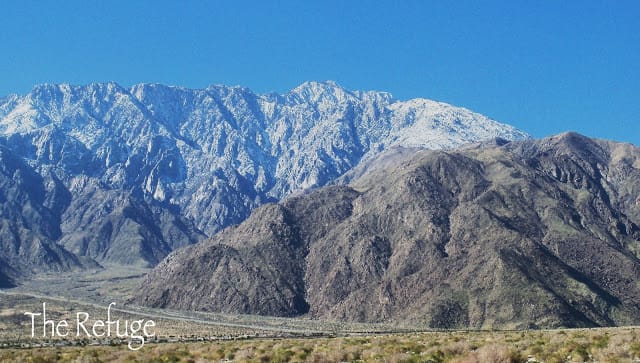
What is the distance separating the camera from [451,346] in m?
38.8

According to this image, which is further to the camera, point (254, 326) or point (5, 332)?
point (254, 326)

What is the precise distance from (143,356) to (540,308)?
146m

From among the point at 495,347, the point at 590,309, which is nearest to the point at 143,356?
the point at 495,347

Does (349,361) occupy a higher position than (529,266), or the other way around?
(529,266)

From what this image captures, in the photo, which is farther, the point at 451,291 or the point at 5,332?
the point at 451,291

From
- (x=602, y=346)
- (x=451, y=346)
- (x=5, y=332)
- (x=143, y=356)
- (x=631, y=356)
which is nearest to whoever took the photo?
(x=631, y=356)

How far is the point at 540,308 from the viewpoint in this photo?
173125 millimetres

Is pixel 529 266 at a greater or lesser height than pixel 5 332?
greater

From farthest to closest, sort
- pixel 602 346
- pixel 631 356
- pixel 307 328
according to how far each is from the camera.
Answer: pixel 307 328 → pixel 602 346 → pixel 631 356

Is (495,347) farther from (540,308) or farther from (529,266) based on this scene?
(529,266)

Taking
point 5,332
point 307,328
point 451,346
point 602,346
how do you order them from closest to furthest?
1. point 602,346
2. point 451,346
3. point 5,332
4. point 307,328

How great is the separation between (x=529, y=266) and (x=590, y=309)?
2075 centimetres

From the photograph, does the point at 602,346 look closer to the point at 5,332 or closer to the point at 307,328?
the point at 5,332

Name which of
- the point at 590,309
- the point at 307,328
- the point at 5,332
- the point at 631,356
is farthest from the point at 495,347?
the point at 590,309
